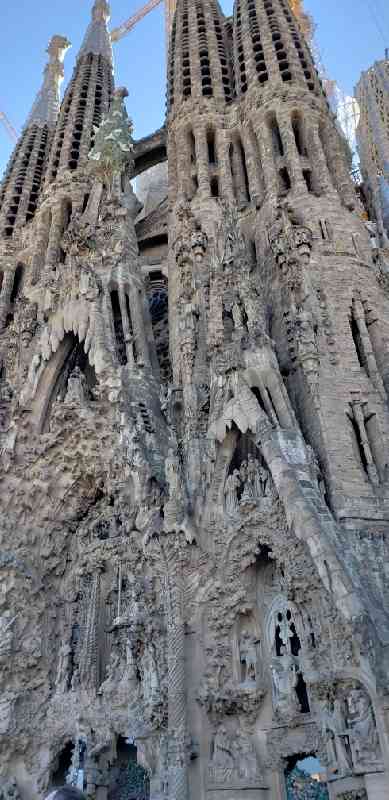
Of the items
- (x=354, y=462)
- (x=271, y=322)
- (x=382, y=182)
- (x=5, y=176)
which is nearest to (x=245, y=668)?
(x=354, y=462)

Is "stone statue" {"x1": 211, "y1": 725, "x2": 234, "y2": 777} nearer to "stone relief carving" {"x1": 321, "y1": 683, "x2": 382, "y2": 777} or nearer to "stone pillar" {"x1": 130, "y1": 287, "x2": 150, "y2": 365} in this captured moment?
"stone relief carving" {"x1": 321, "y1": 683, "x2": 382, "y2": 777}

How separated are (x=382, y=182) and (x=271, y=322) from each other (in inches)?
428

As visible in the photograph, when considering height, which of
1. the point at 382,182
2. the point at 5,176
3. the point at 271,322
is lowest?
the point at 271,322

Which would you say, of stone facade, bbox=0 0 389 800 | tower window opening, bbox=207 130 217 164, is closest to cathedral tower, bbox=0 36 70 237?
stone facade, bbox=0 0 389 800

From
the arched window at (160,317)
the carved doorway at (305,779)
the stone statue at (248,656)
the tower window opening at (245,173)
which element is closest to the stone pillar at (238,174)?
the tower window opening at (245,173)

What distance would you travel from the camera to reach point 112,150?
1998cm

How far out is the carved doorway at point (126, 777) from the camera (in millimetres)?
11602

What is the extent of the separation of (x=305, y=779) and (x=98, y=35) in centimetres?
3286

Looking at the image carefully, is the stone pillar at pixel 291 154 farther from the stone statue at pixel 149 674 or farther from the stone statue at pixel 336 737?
the stone statue at pixel 336 737

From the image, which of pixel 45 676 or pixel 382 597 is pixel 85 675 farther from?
pixel 382 597

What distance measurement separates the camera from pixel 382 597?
9.16 m

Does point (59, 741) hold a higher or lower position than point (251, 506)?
lower

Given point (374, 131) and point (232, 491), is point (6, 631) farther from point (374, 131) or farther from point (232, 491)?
point (374, 131)

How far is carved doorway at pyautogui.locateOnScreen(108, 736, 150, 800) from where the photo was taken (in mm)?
11602
